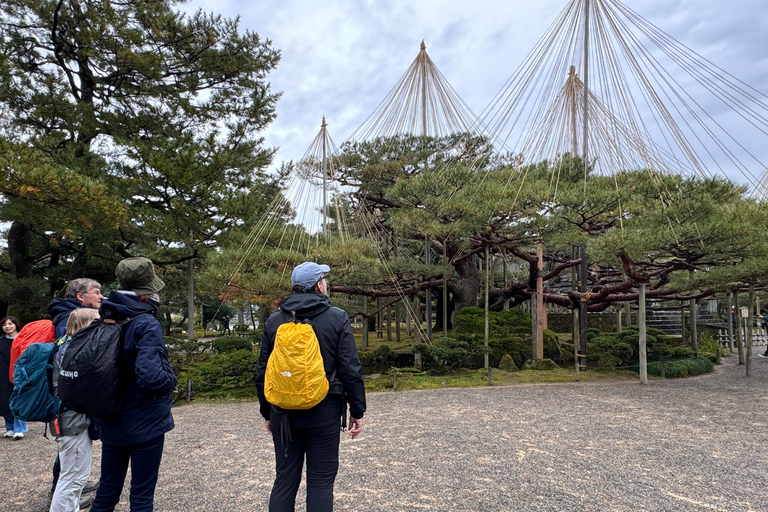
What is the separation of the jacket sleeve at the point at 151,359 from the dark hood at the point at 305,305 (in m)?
0.55

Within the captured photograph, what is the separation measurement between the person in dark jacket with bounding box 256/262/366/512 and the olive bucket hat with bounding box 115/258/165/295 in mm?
644

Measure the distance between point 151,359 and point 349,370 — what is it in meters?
0.87

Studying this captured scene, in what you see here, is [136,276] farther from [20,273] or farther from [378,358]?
[20,273]

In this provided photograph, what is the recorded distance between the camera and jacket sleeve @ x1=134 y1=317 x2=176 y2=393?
197 centimetres

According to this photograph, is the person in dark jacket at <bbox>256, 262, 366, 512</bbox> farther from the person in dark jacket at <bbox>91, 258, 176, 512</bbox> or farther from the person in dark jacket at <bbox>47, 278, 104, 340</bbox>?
the person in dark jacket at <bbox>47, 278, 104, 340</bbox>

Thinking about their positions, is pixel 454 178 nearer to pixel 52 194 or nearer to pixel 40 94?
pixel 52 194

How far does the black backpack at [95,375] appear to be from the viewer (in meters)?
1.95

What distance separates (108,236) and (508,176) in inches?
300

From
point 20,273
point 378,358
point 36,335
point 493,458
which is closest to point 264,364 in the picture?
point 36,335

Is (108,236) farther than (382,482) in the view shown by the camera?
Yes

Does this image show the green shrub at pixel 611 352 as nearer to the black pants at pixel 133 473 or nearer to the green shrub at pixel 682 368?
the green shrub at pixel 682 368

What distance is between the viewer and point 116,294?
2080 mm

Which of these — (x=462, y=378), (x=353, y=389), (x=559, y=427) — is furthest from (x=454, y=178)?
(x=353, y=389)

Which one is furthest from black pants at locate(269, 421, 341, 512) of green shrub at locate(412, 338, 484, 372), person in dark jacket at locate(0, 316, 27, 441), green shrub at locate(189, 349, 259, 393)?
green shrub at locate(412, 338, 484, 372)
